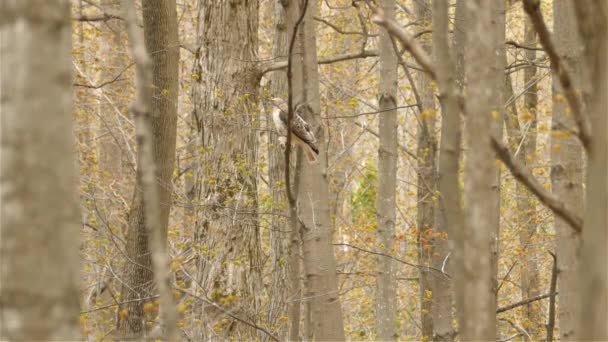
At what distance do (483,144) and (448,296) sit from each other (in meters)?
3.19

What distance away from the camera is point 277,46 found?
10.3 metres

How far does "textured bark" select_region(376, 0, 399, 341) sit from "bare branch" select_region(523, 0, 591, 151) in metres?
3.56

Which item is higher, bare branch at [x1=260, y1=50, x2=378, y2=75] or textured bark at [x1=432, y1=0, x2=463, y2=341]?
bare branch at [x1=260, y1=50, x2=378, y2=75]

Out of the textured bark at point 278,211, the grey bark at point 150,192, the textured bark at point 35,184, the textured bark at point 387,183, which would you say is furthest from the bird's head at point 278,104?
the textured bark at point 35,184

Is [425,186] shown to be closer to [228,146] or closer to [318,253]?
[228,146]

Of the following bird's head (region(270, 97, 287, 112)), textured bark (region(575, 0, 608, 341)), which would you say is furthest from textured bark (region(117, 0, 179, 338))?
textured bark (region(575, 0, 608, 341))

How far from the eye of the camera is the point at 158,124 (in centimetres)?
722

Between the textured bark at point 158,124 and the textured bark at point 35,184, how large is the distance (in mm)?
5484

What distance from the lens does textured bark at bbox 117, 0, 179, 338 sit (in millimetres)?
7105

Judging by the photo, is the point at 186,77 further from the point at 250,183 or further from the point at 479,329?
the point at 479,329

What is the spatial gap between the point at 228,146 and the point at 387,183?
76.3 inches

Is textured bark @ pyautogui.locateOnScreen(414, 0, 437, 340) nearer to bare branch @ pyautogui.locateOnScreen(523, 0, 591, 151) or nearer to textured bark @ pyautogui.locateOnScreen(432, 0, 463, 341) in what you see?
bare branch @ pyautogui.locateOnScreen(523, 0, 591, 151)

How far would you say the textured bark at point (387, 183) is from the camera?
245 inches

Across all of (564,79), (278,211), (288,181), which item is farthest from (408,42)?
(278,211)
